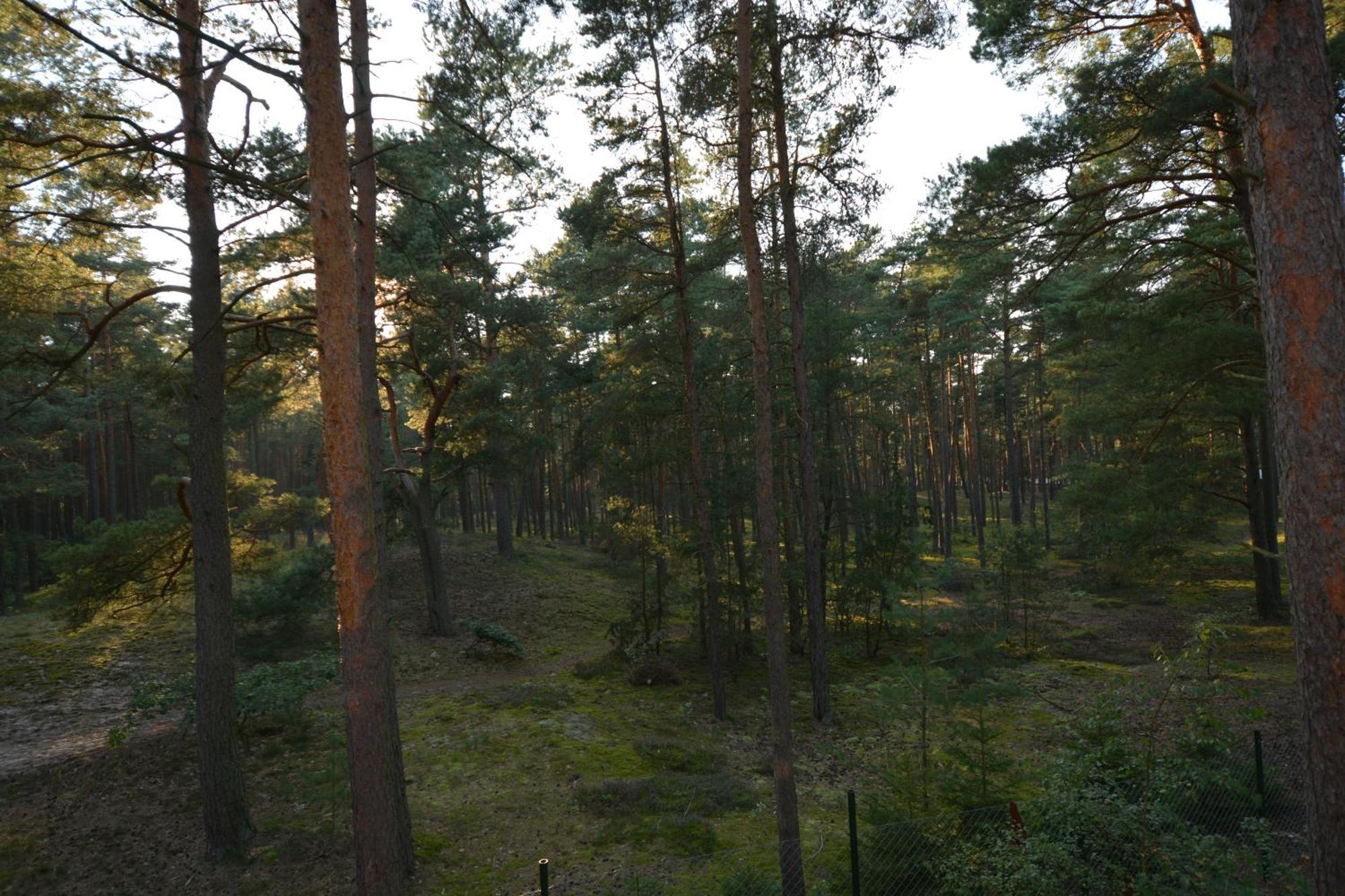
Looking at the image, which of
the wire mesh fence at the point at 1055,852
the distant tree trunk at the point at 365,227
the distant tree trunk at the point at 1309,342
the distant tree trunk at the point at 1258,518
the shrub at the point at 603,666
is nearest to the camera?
the distant tree trunk at the point at 1309,342

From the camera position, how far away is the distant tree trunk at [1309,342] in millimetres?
3637

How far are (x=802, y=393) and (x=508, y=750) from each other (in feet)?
25.6

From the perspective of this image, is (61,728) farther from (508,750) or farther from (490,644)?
(490,644)

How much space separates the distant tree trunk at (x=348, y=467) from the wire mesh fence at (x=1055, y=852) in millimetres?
1455

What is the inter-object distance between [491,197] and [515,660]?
47.1 feet

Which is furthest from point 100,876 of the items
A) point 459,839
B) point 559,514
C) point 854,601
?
point 559,514

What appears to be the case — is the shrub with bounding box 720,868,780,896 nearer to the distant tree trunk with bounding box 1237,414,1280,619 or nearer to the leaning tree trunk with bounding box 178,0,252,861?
the leaning tree trunk with bounding box 178,0,252,861

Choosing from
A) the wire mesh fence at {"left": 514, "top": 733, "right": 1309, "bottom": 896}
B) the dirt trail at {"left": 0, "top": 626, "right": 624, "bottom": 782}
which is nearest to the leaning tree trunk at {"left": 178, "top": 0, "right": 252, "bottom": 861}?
the wire mesh fence at {"left": 514, "top": 733, "right": 1309, "bottom": 896}

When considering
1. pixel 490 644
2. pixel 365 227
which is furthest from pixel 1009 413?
pixel 365 227

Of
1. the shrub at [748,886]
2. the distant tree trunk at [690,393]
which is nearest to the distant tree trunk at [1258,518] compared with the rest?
the distant tree trunk at [690,393]

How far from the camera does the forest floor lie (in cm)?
736

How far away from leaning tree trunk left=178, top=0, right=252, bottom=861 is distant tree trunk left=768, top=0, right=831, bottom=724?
7906 millimetres

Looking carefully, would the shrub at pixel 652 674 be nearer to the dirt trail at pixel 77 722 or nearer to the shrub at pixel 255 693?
the dirt trail at pixel 77 722

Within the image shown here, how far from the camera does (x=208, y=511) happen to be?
7.42 meters
